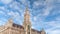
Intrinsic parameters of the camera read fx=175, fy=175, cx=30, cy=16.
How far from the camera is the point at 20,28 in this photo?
283 ft

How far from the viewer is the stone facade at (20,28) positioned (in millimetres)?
80875

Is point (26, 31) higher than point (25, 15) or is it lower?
lower

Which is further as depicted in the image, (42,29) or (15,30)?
(42,29)

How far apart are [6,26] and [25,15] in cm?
1360

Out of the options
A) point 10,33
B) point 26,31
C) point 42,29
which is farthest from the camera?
point 42,29

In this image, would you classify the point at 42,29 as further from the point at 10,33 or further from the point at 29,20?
the point at 10,33

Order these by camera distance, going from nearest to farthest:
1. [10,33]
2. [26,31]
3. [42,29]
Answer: [10,33] → [26,31] → [42,29]

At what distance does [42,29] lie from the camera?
95.8 meters

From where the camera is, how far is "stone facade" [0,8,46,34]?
3184 inches

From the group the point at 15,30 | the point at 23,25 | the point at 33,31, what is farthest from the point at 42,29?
the point at 15,30

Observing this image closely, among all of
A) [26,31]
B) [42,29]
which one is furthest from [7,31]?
[42,29]

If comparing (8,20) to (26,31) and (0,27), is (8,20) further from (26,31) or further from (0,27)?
(26,31)

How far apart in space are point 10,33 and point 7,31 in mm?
1700

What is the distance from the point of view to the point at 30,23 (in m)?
90.7
